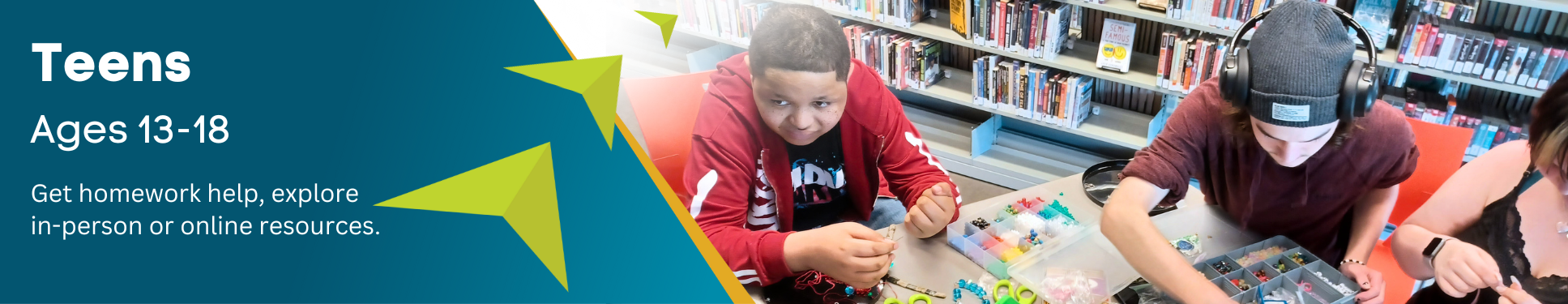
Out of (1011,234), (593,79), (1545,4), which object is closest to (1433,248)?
(1011,234)

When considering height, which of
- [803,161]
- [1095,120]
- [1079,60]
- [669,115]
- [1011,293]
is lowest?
[1095,120]

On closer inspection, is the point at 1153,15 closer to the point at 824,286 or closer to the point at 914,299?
the point at 914,299

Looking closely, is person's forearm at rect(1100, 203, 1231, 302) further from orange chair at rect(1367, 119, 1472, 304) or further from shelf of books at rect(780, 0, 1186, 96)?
shelf of books at rect(780, 0, 1186, 96)

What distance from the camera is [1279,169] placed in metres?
1.58

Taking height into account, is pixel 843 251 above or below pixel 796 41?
below

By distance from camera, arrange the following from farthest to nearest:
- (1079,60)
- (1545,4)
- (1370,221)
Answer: (1079,60) → (1545,4) → (1370,221)

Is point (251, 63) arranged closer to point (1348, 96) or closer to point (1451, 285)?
point (1348, 96)

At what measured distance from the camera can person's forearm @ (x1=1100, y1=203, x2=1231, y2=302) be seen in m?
1.40

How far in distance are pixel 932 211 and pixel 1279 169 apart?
669 millimetres

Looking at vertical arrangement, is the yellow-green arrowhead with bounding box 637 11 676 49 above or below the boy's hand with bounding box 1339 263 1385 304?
above

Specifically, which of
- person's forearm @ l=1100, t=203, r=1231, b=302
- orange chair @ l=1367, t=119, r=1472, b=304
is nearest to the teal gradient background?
person's forearm @ l=1100, t=203, r=1231, b=302

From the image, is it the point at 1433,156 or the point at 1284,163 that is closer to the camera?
the point at 1284,163

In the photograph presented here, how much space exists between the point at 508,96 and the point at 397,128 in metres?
0.14

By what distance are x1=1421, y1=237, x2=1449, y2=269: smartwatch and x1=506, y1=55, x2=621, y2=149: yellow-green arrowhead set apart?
4.70 ft
